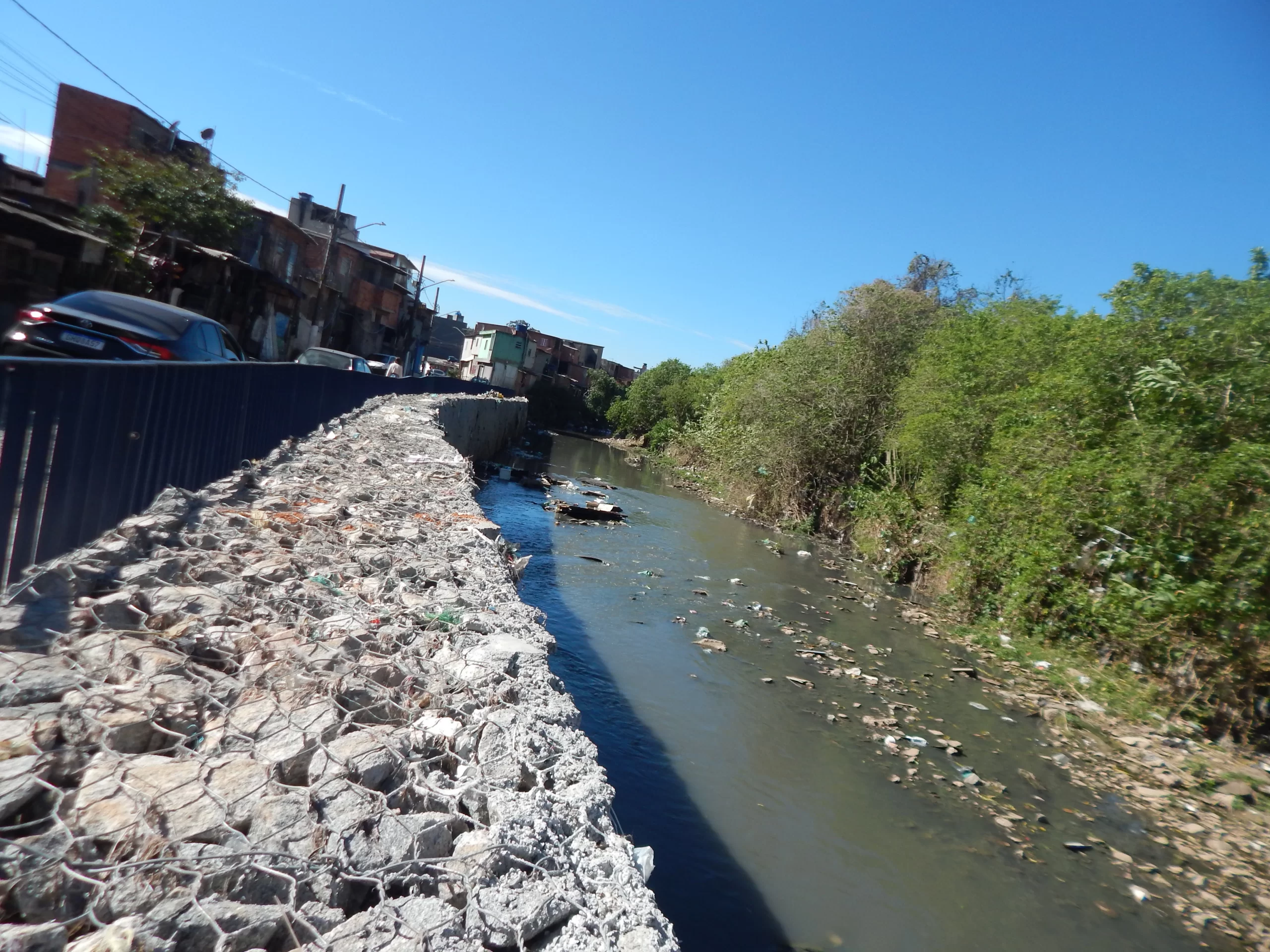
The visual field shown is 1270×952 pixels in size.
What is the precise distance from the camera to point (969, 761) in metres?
6.37

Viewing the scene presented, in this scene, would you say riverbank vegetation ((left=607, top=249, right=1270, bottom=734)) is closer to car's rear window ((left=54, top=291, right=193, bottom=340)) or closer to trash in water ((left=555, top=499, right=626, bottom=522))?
trash in water ((left=555, top=499, right=626, bottom=522))

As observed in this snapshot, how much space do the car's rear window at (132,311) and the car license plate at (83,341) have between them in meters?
0.30

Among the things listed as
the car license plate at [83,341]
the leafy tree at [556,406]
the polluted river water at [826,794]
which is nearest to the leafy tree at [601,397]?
the leafy tree at [556,406]

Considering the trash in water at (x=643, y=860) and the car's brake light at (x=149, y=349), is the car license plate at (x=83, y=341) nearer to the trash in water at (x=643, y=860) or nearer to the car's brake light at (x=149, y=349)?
the car's brake light at (x=149, y=349)

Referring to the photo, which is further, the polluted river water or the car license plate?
the car license plate

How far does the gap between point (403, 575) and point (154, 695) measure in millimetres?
1976

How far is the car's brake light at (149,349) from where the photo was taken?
6.44 m

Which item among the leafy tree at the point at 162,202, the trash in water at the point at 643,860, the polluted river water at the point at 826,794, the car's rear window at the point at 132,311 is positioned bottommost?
the polluted river water at the point at 826,794

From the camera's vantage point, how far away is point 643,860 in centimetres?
231

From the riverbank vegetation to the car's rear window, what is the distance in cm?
960

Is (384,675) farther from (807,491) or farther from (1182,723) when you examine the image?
(807,491)

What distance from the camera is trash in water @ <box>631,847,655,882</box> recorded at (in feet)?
7.33

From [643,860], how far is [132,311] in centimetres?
699

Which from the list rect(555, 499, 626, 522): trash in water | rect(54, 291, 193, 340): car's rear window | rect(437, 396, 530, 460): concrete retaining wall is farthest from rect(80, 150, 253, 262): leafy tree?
rect(54, 291, 193, 340): car's rear window
